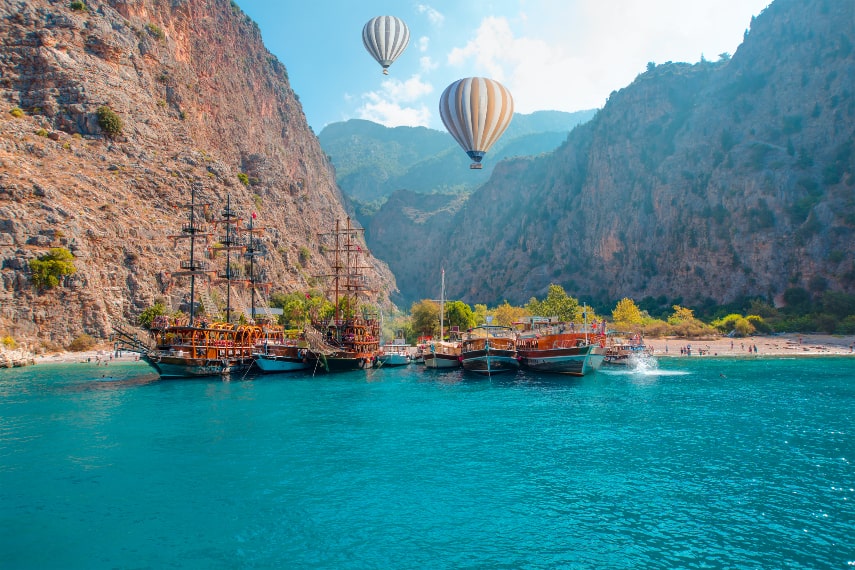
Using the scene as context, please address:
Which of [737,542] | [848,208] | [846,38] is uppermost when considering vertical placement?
[846,38]

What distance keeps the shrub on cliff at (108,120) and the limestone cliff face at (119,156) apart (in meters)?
0.98

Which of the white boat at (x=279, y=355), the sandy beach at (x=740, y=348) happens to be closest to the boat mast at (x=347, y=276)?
the white boat at (x=279, y=355)

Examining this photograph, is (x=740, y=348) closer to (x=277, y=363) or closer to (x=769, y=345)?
(x=769, y=345)

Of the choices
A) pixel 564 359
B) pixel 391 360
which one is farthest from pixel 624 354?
pixel 391 360

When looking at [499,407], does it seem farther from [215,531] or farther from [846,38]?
[846,38]

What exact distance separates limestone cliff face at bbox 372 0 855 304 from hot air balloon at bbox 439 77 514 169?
3505 inches

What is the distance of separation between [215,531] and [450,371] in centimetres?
5240

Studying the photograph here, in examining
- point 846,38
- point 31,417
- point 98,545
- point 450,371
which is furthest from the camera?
point 846,38

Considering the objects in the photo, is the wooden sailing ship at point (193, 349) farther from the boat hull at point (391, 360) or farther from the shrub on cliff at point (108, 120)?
the shrub on cliff at point (108, 120)

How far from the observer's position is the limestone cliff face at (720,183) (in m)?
121

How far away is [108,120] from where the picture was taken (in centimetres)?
8700

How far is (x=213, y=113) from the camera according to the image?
390 feet

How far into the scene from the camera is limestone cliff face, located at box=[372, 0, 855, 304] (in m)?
121

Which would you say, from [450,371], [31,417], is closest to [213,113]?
[450,371]
